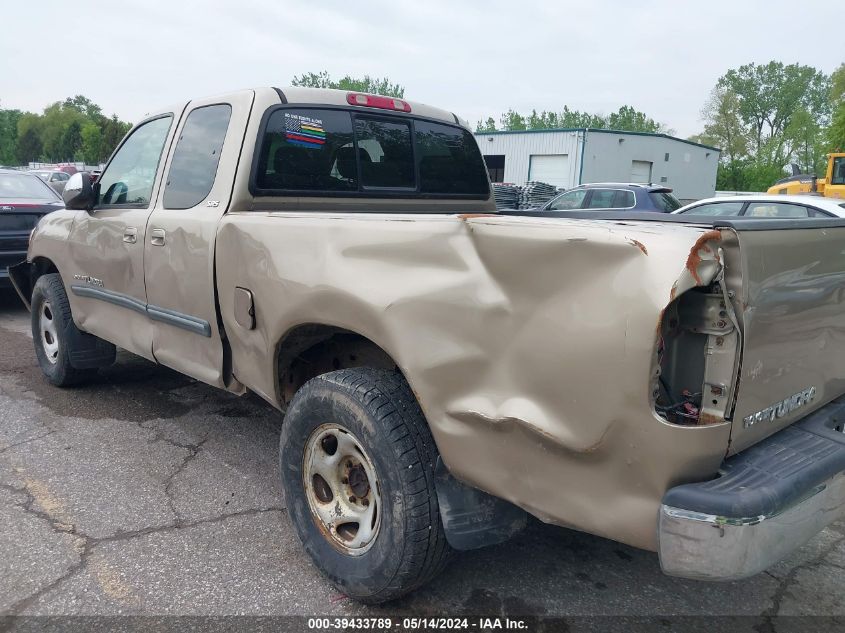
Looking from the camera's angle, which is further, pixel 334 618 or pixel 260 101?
pixel 260 101

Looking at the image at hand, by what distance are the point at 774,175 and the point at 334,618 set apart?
57.9 m

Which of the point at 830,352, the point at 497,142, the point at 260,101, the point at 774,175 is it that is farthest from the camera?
the point at 774,175

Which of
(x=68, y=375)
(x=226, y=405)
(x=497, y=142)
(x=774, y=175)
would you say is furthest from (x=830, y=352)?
(x=774, y=175)

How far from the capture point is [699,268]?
1.63 meters

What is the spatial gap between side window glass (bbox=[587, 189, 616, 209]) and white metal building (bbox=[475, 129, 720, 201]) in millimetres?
15466

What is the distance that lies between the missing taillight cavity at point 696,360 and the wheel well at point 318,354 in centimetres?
112

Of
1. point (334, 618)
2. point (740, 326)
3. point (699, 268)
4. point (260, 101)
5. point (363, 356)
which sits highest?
point (260, 101)

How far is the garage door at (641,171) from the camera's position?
31923 millimetres

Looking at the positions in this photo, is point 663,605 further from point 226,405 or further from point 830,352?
point 226,405

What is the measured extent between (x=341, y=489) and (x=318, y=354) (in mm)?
727

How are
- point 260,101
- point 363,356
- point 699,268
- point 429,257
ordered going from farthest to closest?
point 260,101 < point 363,356 < point 429,257 < point 699,268

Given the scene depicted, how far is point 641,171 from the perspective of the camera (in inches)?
1283

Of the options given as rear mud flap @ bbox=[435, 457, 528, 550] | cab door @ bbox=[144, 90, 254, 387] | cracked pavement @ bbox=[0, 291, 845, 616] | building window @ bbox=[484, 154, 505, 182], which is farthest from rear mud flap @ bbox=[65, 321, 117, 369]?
building window @ bbox=[484, 154, 505, 182]

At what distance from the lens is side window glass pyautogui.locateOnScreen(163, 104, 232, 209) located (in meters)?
3.31
